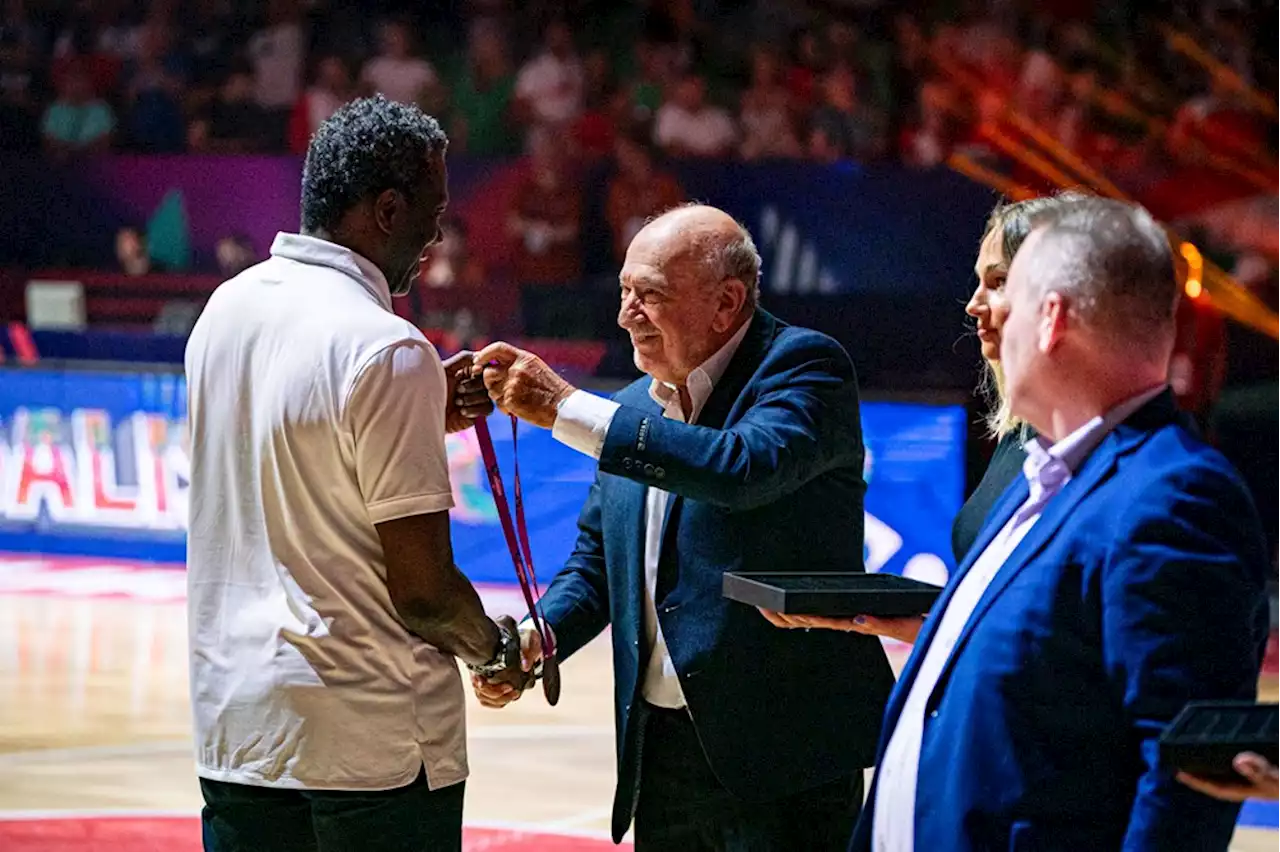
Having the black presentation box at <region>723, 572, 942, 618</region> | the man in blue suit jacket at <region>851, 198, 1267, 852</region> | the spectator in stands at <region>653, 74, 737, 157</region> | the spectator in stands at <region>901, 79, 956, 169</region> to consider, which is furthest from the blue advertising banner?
the man in blue suit jacket at <region>851, 198, 1267, 852</region>

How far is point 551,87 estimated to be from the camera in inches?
508

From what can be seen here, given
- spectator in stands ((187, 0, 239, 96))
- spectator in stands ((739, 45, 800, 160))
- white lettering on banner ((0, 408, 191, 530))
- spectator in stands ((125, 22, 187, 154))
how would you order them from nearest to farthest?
white lettering on banner ((0, 408, 191, 530)) < spectator in stands ((739, 45, 800, 160)) < spectator in stands ((125, 22, 187, 154)) < spectator in stands ((187, 0, 239, 96))

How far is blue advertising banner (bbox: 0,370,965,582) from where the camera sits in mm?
8797

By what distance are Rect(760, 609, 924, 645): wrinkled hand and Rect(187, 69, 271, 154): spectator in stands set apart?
1157cm

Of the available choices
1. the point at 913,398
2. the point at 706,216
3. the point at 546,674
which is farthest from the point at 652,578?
the point at 913,398

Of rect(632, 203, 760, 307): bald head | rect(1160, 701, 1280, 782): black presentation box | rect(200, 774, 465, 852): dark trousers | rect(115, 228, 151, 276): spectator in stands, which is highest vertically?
rect(632, 203, 760, 307): bald head

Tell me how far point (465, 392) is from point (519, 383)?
10 cm

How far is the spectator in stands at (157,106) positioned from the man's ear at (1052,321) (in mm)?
12294

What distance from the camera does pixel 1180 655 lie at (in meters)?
1.99

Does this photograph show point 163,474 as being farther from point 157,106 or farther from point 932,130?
point 932,130

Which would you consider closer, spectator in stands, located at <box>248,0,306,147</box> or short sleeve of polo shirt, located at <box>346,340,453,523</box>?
short sleeve of polo shirt, located at <box>346,340,453,523</box>

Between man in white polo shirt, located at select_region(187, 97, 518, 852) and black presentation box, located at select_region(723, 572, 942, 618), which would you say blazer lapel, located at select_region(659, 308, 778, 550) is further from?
man in white polo shirt, located at select_region(187, 97, 518, 852)

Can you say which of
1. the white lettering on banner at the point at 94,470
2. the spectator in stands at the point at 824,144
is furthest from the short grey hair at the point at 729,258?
the spectator in stands at the point at 824,144

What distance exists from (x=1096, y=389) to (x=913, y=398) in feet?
22.1
